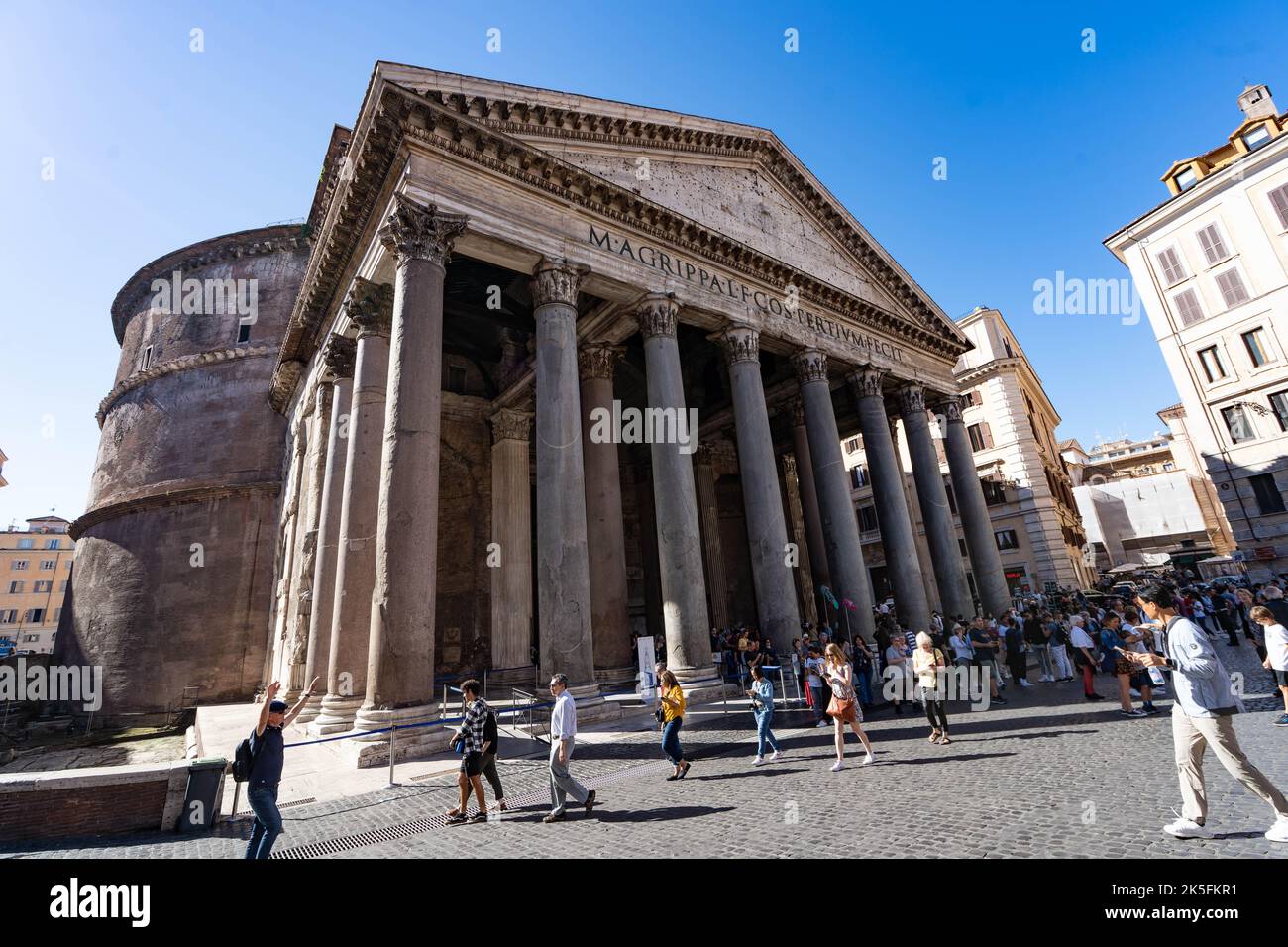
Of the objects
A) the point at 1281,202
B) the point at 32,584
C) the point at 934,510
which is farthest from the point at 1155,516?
the point at 32,584

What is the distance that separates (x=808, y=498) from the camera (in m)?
18.9

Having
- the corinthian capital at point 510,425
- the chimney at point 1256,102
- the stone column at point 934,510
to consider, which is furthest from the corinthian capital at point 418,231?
the chimney at point 1256,102

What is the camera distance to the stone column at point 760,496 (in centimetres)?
1177

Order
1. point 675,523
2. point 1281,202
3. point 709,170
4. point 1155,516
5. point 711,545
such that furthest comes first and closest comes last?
point 1155,516 → point 1281,202 → point 711,545 → point 709,170 → point 675,523

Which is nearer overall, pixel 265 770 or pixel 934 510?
pixel 265 770

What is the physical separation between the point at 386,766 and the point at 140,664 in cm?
1819

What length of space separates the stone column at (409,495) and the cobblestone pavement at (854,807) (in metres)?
1.53

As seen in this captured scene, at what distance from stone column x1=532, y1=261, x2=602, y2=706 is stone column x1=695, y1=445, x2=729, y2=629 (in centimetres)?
1012

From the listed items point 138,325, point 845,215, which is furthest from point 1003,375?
point 138,325

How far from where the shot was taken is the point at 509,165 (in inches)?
412

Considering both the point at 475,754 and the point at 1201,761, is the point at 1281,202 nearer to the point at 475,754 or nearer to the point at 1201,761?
the point at 1201,761

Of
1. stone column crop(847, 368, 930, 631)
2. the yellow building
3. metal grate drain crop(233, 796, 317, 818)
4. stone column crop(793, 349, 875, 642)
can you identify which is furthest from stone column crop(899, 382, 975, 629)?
the yellow building

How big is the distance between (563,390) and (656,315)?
3.32 m

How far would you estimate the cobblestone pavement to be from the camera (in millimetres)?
3652
